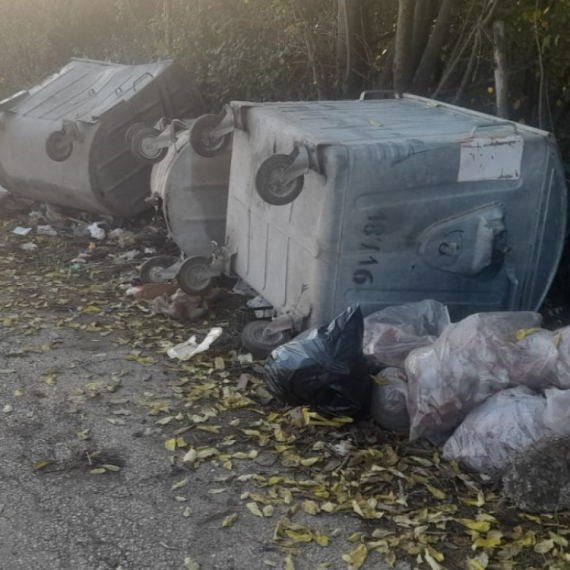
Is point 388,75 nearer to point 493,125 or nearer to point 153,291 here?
point 493,125

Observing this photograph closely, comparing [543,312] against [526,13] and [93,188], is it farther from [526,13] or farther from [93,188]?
[93,188]

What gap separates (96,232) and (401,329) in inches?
156

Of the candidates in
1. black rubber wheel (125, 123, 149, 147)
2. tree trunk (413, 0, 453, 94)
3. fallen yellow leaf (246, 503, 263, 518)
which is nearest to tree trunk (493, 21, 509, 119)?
tree trunk (413, 0, 453, 94)

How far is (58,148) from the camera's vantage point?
7.52 metres

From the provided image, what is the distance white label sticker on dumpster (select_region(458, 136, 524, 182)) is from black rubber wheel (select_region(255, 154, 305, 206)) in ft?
2.79

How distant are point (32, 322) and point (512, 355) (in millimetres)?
3071

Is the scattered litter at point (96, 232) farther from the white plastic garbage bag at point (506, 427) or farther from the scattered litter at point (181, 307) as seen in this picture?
the white plastic garbage bag at point (506, 427)

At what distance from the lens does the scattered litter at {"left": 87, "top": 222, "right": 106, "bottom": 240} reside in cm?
783

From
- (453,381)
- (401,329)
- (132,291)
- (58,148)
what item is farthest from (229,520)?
(58,148)

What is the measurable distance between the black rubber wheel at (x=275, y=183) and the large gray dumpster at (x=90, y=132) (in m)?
2.73

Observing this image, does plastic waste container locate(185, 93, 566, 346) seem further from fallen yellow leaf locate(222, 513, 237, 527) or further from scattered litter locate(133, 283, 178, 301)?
fallen yellow leaf locate(222, 513, 237, 527)

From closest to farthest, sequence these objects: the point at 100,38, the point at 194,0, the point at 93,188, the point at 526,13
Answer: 1. the point at 526,13
2. the point at 93,188
3. the point at 194,0
4. the point at 100,38

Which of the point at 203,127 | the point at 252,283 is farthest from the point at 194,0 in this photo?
the point at 252,283

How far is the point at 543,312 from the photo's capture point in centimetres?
580
